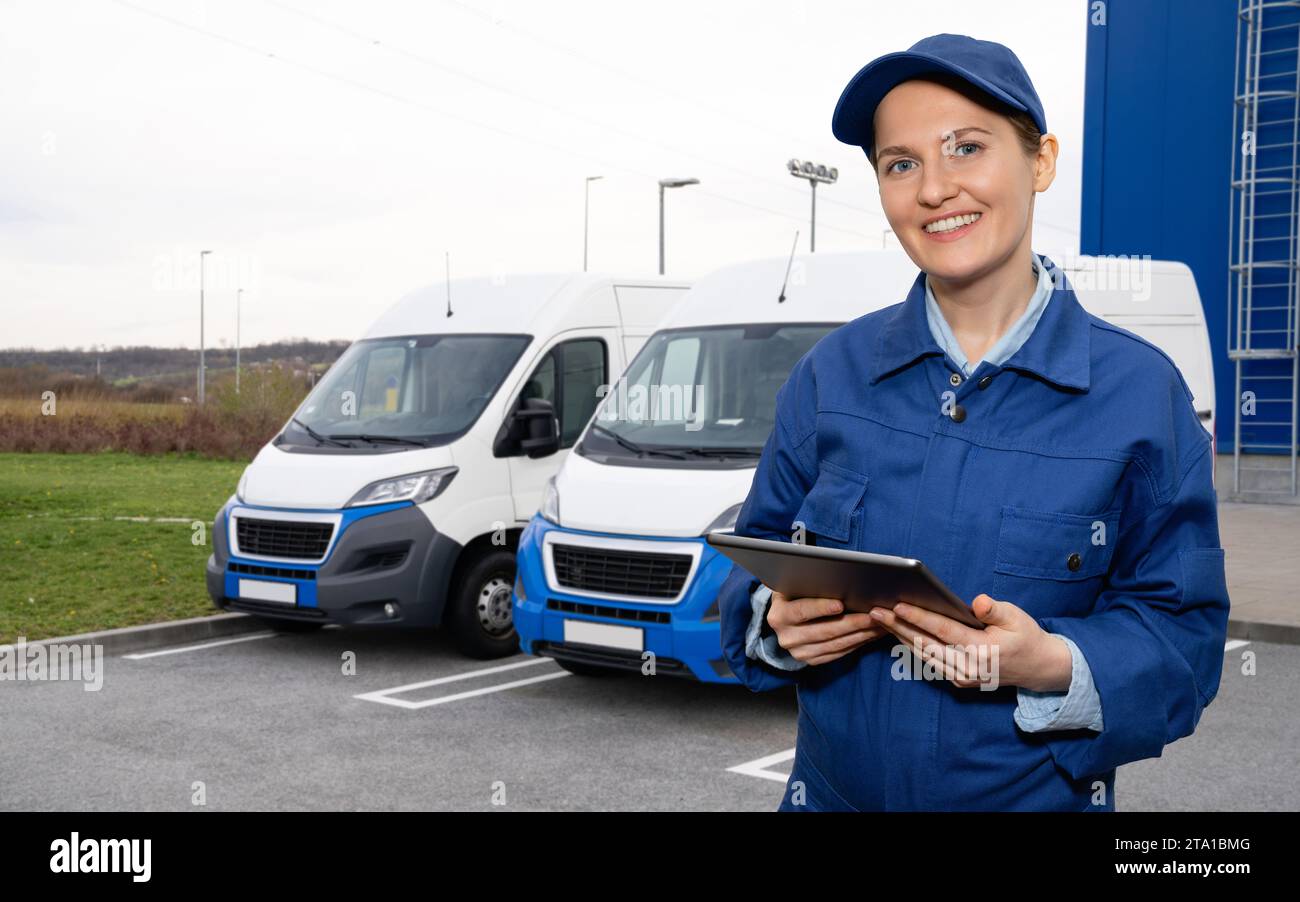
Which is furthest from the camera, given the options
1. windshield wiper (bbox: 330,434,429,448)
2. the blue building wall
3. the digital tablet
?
the blue building wall

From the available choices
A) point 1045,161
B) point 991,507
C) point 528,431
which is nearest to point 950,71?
point 1045,161

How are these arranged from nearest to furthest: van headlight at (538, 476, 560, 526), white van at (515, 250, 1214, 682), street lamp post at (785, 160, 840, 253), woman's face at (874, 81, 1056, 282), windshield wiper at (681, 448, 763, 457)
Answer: woman's face at (874, 81, 1056, 282) < white van at (515, 250, 1214, 682) < windshield wiper at (681, 448, 763, 457) < van headlight at (538, 476, 560, 526) < street lamp post at (785, 160, 840, 253)

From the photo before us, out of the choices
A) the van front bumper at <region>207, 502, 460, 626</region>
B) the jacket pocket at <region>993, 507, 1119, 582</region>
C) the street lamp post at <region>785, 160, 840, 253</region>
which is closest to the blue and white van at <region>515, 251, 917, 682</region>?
the van front bumper at <region>207, 502, 460, 626</region>

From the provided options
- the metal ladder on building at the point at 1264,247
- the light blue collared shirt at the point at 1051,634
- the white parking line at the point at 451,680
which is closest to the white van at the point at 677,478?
the white parking line at the point at 451,680

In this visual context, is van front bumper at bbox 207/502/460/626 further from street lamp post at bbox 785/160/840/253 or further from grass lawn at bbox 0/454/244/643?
street lamp post at bbox 785/160/840/253

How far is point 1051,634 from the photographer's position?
1.86 m

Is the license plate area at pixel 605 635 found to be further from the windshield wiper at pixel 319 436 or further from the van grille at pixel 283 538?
the windshield wiper at pixel 319 436

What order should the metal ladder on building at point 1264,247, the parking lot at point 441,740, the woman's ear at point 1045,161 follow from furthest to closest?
the metal ladder on building at point 1264,247
the parking lot at point 441,740
the woman's ear at point 1045,161

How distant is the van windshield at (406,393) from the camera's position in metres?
9.38

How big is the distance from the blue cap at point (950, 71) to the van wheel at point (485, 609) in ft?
23.6

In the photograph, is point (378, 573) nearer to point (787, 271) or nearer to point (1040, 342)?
point (787, 271)

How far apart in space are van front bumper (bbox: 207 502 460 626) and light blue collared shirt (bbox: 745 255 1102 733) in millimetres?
6865

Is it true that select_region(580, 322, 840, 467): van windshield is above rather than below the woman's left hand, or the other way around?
above

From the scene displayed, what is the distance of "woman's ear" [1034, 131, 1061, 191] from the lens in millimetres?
2107
